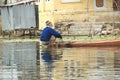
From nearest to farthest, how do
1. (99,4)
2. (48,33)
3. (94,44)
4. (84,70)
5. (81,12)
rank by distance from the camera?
1. (84,70)
2. (48,33)
3. (94,44)
4. (81,12)
5. (99,4)

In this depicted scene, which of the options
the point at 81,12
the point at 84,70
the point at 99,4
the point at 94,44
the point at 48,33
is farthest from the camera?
the point at 99,4

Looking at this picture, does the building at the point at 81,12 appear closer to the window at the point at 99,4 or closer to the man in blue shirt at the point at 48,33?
the window at the point at 99,4

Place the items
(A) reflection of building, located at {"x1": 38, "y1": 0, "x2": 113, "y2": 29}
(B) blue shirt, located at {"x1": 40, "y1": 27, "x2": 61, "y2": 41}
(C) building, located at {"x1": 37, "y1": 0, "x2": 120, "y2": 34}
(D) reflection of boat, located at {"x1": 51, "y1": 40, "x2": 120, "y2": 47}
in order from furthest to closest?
(A) reflection of building, located at {"x1": 38, "y1": 0, "x2": 113, "y2": 29}
(C) building, located at {"x1": 37, "y1": 0, "x2": 120, "y2": 34}
(D) reflection of boat, located at {"x1": 51, "y1": 40, "x2": 120, "y2": 47}
(B) blue shirt, located at {"x1": 40, "y1": 27, "x2": 61, "y2": 41}

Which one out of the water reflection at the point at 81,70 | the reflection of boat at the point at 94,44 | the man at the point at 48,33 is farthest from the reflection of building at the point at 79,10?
the water reflection at the point at 81,70

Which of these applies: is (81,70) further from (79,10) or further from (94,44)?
(79,10)

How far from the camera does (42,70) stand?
14.6 meters

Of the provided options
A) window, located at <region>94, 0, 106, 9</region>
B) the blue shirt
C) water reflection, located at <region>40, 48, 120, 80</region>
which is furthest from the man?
window, located at <region>94, 0, 106, 9</region>

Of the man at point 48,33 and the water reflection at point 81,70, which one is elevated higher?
the man at point 48,33

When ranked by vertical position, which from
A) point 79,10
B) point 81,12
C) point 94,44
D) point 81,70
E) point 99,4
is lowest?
point 94,44

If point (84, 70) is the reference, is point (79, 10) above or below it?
above

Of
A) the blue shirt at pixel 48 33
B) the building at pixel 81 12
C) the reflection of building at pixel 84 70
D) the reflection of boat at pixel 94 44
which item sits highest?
the building at pixel 81 12

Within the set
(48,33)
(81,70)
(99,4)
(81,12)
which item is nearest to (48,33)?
(48,33)

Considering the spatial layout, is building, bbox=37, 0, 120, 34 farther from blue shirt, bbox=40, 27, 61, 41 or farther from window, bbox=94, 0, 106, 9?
blue shirt, bbox=40, 27, 61, 41

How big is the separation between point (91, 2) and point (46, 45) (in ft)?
55.4
